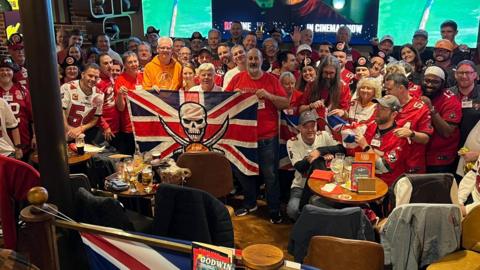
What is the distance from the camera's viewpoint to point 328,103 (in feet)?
14.4

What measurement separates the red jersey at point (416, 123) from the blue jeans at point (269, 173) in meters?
1.18

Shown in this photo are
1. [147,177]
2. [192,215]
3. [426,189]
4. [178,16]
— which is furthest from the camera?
[178,16]

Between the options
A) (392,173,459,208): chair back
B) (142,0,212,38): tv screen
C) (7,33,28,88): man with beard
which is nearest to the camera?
(392,173,459,208): chair back

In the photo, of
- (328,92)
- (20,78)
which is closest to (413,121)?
(328,92)

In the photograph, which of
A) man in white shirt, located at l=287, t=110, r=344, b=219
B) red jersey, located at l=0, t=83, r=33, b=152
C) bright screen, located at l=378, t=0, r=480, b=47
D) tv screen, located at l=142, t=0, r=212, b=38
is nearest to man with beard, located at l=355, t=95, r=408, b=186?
man in white shirt, located at l=287, t=110, r=344, b=219

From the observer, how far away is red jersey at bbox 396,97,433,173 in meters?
3.64

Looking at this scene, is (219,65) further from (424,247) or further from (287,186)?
(424,247)

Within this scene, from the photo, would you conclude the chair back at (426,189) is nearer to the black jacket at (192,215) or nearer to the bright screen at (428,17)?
the black jacket at (192,215)

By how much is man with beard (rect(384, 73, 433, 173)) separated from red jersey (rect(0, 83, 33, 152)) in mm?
3312

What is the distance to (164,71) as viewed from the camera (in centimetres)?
512

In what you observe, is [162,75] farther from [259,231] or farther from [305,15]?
[305,15]

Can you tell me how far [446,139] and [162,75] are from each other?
9.50 ft

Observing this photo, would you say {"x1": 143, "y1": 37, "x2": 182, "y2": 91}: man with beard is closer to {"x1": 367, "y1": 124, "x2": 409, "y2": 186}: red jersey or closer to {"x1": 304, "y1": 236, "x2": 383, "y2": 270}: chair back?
{"x1": 367, "y1": 124, "x2": 409, "y2": 186}: red jersey

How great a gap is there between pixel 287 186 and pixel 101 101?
79.9 inches
